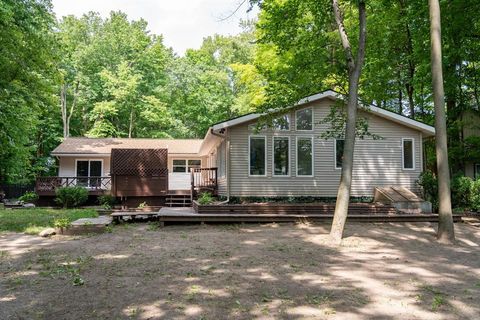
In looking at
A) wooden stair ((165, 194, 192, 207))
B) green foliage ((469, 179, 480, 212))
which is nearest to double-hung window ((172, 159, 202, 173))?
wooden stair ((165, 194, 192, 207))

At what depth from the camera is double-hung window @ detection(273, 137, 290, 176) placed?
14.8 metres

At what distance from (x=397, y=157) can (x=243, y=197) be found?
6.53 m

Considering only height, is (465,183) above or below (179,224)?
above

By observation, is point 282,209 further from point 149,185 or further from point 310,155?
point 149,185

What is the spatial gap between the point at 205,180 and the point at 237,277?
13.3 metres

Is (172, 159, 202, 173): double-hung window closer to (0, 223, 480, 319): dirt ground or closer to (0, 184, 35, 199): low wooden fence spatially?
(0, 184, 35, 199): low wooden fence

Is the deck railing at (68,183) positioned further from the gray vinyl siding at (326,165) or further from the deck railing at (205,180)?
the gray vinyl siding at (326,165)

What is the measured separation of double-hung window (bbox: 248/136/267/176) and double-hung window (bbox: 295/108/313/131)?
5.13ft

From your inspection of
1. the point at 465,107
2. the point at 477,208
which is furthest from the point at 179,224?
the point at 465,107

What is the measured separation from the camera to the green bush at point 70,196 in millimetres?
18016

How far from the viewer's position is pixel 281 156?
49.0ft

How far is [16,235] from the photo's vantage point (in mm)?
9461

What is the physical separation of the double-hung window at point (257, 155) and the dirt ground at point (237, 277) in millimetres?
5626

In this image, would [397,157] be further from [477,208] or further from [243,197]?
[243,197]
